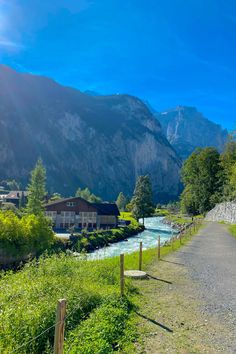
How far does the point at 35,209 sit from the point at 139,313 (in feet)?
150

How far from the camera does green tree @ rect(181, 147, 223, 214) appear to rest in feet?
237

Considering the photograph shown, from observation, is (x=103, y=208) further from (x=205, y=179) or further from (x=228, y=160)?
(x=228, y=160)

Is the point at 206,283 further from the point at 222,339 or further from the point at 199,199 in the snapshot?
the point at 199,199

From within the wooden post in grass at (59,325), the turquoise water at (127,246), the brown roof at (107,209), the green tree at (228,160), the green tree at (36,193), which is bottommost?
the turquoise water at (127,246)

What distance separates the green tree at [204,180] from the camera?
72250 mm

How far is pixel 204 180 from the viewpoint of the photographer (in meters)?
74.9

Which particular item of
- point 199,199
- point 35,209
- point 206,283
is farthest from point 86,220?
point 206,283

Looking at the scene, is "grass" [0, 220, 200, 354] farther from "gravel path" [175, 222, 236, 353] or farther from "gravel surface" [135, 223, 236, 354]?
"gravel path" [175, 222, 236, 353]

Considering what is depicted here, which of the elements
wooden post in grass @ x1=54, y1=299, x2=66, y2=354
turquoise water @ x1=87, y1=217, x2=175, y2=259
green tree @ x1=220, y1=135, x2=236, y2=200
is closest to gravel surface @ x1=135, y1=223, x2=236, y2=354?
wooden post in grass @ x1=54, y1=299, x2=66, y2=354

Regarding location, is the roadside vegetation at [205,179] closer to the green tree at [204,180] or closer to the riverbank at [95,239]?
the green tree at [204,180]

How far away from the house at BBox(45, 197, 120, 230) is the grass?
5626 cm

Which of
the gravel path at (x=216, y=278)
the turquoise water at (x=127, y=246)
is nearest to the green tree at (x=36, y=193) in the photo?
the turquoise water at (x=127, y=246)

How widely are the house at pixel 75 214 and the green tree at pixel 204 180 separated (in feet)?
74.6

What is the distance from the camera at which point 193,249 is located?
2327 cm
